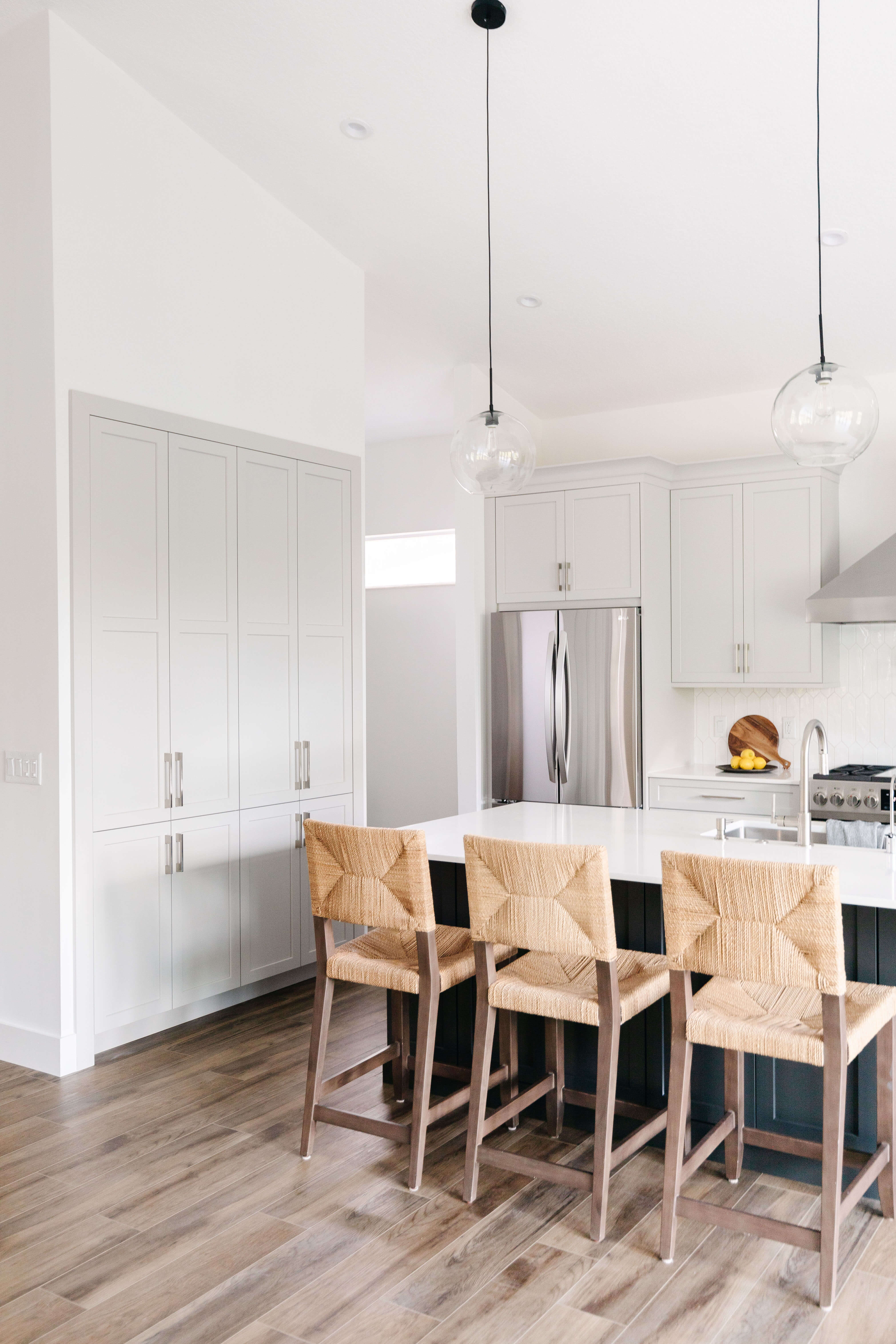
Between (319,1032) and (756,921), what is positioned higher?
(756,921)

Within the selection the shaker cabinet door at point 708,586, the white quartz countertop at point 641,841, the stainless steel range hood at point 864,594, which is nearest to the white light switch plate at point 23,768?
the white quartz countertop at point 641,841

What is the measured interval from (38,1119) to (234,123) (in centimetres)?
364

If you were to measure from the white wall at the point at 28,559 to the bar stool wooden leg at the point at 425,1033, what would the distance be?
1518 mm

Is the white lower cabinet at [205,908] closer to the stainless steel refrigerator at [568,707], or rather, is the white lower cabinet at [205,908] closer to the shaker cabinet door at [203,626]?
the shaker cabinet door at [203,626]

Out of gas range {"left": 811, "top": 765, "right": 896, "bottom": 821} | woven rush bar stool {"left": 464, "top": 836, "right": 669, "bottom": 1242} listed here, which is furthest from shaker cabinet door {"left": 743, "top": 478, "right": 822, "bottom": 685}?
woven rush bar stool {"left": 464, "top": 836, "right": 669, "bottom": 1242}

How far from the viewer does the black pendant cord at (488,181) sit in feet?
11.1

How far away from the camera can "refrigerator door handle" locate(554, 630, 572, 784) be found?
540 cm

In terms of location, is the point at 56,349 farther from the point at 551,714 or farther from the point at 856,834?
the point at 856,834

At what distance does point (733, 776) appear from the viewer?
5.24 meters

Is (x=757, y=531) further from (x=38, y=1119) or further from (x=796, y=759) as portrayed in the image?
(x=38, y=1119)

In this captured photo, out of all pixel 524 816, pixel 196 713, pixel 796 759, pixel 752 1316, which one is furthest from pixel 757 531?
pixel 752 1316

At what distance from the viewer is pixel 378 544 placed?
7363 millimetres

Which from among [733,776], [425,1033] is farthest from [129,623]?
[733,776]

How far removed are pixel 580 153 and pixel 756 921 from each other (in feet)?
9.55
